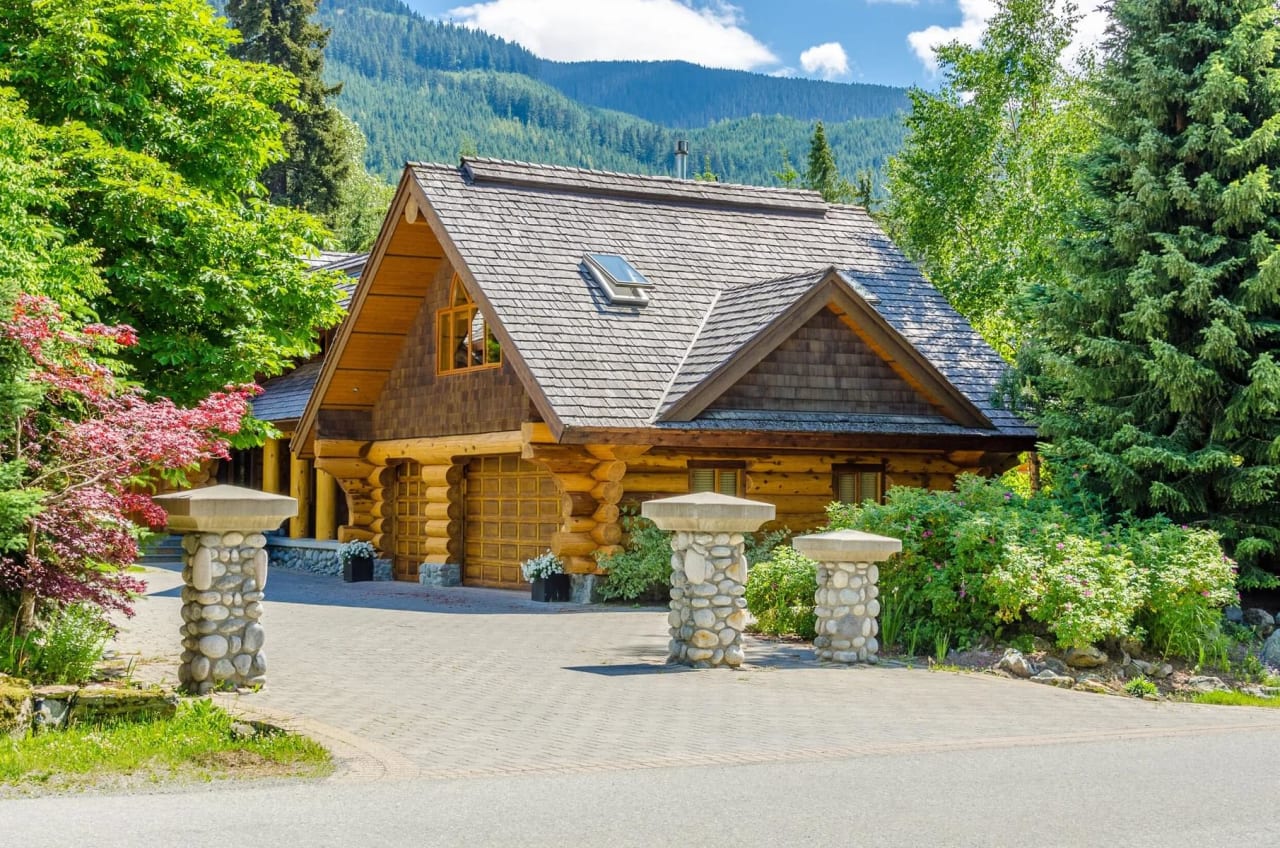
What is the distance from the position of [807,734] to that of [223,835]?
4.48 m

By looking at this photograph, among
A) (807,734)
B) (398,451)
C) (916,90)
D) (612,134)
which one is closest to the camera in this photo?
(807,734)

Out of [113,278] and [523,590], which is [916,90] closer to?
[523,590]

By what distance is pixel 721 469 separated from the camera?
2175 centimetres

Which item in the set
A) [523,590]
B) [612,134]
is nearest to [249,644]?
[523,590]

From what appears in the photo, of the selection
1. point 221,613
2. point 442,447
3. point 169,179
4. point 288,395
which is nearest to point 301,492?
point 288,395

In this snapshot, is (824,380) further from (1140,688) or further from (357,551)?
(357,551)

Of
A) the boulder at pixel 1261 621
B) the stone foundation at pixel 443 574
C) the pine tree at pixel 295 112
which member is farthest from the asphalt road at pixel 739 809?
the pine tree at pixel 295 112

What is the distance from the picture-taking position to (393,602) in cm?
2134

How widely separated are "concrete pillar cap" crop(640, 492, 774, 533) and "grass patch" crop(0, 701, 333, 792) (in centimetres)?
491

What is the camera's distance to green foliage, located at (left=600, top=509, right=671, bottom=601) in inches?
795

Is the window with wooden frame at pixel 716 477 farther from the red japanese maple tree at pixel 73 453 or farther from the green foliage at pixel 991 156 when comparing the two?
the green foliage at pixel 991 156

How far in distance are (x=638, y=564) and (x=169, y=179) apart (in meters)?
8.33

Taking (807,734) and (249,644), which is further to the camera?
(249,644)

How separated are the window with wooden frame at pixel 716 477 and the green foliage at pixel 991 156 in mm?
12019
